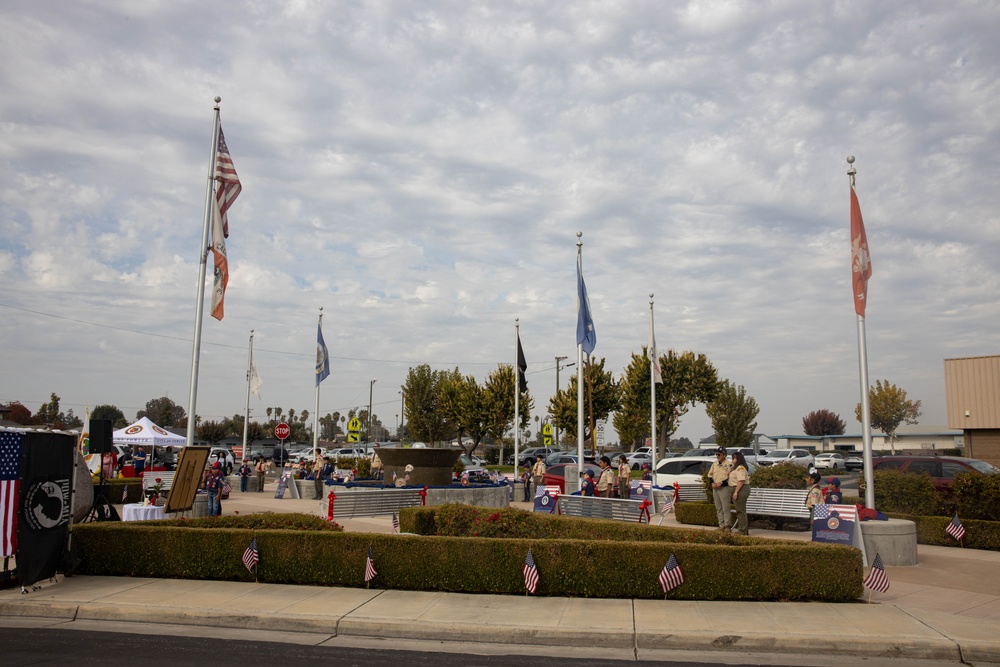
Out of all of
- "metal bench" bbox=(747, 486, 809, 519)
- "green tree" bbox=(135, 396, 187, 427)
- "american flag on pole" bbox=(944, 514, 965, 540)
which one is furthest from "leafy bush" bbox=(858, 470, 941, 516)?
"green tree" bbox=(135, 396, 187, 427)

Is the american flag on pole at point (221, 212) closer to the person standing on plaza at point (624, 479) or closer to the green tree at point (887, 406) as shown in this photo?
the person standing on plaza at point (624, 479)

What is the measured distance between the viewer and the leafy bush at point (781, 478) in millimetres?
18500

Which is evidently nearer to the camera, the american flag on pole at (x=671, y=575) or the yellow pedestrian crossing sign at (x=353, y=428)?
the american flag on pole at (x=671, y=575)

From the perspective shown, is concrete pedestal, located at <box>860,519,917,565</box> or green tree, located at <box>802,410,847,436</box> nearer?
concrete pedestal, located at <box>860,519,917,565</box>

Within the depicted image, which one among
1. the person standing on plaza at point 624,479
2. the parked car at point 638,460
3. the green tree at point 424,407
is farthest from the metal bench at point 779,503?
the green tree at point 424,407

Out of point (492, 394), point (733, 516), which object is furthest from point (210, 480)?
point (492, 394)

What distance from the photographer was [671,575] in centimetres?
1041

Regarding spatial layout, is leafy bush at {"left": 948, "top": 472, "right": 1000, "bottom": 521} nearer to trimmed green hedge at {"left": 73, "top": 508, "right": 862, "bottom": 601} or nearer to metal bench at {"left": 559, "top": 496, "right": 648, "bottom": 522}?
metal bench at {"left": 559, "top": 496, "right": 648, "bottom": 522}

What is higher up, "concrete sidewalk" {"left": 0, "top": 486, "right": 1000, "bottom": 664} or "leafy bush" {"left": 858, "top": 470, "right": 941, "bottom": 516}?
"leafy bush" {"left": 858, "top": 470, "right": 941, "bottom": 516}

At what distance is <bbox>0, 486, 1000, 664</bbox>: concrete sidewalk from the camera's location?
841cm

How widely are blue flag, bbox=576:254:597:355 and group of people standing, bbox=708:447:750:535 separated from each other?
302 inches

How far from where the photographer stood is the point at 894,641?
8312mm

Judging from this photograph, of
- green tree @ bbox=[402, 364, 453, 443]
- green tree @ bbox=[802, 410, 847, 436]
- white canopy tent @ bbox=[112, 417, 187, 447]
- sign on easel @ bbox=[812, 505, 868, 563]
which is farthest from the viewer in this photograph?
green tree @ bbox=[802, 410, 847, 436]

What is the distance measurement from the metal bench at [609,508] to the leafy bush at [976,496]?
6314 millimetres
